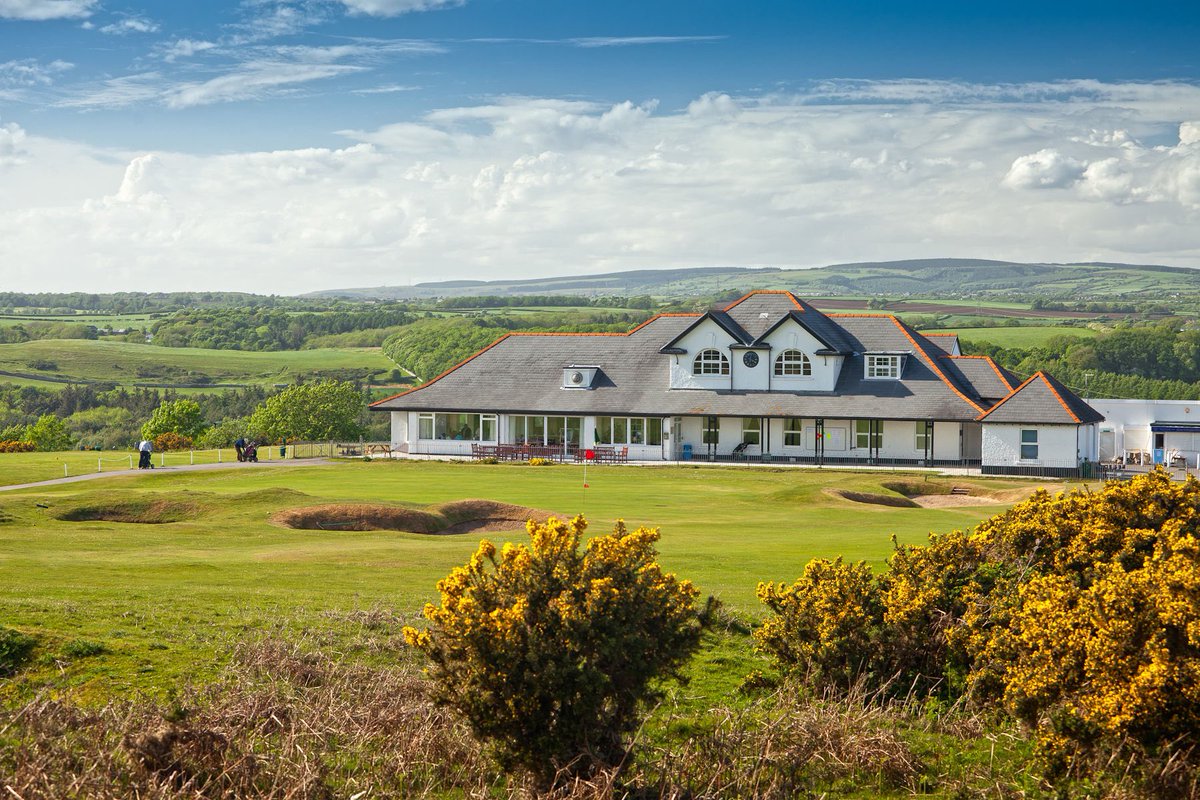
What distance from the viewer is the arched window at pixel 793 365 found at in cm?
5981

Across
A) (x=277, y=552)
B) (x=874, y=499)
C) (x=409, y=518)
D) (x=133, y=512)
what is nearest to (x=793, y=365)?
(x=874, y=499)

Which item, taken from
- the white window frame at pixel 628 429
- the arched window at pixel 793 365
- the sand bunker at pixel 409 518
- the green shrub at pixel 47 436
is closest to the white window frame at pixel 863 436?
the arched window at pixel 793 365

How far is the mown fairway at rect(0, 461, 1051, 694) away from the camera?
14805mm

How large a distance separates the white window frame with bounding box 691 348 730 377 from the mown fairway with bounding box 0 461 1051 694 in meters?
14.7

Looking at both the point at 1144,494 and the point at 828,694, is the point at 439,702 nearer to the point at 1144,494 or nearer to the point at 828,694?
the point at 828,694

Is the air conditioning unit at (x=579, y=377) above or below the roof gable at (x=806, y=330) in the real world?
below

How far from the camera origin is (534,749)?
10367 mm

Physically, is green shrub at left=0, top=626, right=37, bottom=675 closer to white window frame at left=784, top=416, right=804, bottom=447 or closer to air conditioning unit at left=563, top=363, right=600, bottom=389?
white window frame at left=784, top=416, right=804, bottom=447

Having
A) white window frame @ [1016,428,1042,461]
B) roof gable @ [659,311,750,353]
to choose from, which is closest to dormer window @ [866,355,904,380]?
roof gable @ [659,311,750,353]

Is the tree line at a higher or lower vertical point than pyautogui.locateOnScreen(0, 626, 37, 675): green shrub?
higher

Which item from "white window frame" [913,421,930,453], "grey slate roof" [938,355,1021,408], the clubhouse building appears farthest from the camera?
"grey slate roof" [938,355,1021,408]

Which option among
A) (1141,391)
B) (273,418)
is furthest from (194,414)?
(1141,391)

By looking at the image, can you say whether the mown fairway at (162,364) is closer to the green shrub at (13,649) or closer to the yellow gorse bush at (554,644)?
the green shrub at (13,649)

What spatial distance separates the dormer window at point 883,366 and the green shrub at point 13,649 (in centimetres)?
4979
